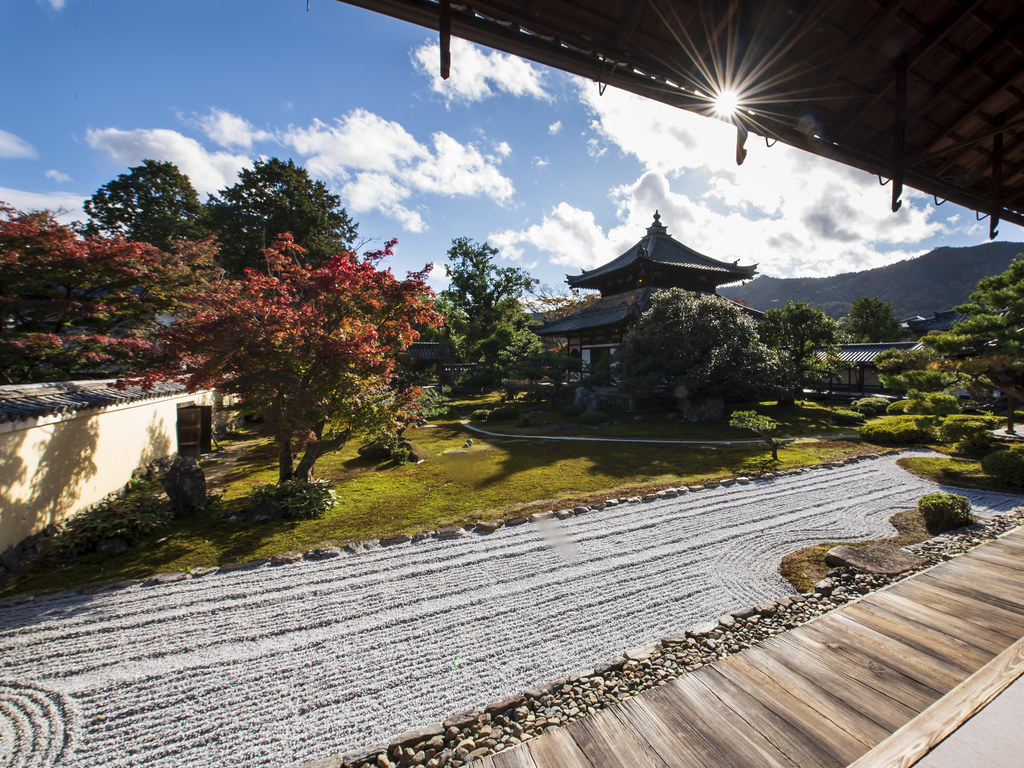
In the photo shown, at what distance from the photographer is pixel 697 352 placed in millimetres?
14094

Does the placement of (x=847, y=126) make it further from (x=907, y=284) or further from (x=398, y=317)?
(x=907, y=284)

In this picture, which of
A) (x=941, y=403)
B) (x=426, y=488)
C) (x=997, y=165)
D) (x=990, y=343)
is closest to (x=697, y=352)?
(x=941, y=403)

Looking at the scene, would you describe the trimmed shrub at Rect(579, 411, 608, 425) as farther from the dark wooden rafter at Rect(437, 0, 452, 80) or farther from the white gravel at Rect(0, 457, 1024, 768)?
the dark wooden rafter at Rect(437, 0, 452, 80)

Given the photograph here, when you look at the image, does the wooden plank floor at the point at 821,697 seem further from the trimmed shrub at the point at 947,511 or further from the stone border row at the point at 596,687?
the trimmed shrub at the point at 947,511

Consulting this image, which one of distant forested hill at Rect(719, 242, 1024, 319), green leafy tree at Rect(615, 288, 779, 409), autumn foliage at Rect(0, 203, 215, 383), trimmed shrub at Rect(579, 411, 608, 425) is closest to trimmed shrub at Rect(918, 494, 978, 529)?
green leafy tree at Rect(615, 288, 779, 409)

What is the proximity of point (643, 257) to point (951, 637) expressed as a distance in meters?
18.6

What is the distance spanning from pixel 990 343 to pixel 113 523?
52.2ft

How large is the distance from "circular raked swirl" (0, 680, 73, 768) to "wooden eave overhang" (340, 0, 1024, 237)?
479 centimetres

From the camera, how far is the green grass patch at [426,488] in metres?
4.98

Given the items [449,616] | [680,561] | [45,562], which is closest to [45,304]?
[45,562]

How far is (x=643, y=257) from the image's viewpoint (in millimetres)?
19203

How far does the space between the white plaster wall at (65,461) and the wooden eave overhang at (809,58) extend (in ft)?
21.6

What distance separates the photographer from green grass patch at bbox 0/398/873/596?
16.3 feet

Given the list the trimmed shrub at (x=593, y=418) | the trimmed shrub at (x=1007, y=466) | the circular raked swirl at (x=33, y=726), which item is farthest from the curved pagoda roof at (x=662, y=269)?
the circular raked swirl at (x=33, y=726)
